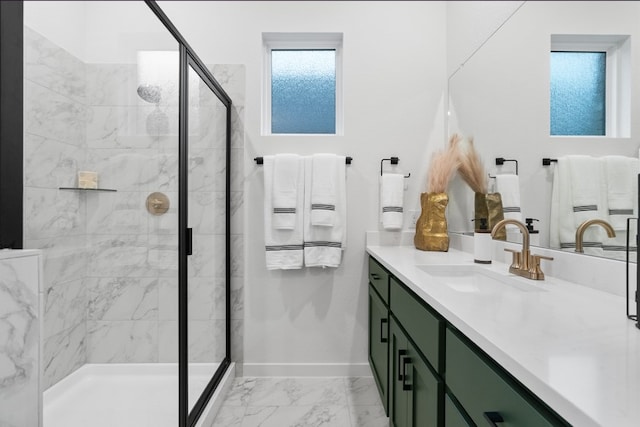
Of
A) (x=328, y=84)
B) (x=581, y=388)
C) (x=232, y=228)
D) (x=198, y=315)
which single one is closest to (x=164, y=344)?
(x=198, y=315)

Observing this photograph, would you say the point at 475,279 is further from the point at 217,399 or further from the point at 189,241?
the point at 217,399

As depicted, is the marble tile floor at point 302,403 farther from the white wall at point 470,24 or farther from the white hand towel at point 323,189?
the white wall at point 470,24

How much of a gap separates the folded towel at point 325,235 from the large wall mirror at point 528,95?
0.70 meters

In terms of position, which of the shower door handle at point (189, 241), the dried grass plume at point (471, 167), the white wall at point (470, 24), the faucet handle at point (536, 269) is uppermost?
the white wall at point (470, 24)

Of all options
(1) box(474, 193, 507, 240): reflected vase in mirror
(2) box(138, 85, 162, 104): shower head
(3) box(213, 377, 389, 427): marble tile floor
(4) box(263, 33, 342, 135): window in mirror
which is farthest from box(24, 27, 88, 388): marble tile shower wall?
(1) box(474, 193, 507, 240): reflected vase in mirror

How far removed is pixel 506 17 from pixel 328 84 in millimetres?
1103

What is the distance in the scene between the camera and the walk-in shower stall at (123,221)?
128 centimetres

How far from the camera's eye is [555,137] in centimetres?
129

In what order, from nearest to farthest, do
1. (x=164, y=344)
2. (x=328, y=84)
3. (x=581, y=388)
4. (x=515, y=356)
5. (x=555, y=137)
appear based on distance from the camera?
(x=581, y=388)
(x=515, y=356)
(x=555, y=137)
(x=164, y=344)
(x=328, y=84)

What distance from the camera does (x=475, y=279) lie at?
1460 mm

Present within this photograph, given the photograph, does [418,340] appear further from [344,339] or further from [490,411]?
[344,339]

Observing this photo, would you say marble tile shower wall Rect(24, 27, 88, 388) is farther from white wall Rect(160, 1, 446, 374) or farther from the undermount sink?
the undermount sink

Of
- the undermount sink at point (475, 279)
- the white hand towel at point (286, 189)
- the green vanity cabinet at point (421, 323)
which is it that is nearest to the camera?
the green vanity cabinet at point (421, 323)

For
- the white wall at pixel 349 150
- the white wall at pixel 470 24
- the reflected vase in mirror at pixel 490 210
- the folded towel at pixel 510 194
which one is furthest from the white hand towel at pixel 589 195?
the white wall at pixel 349 150
